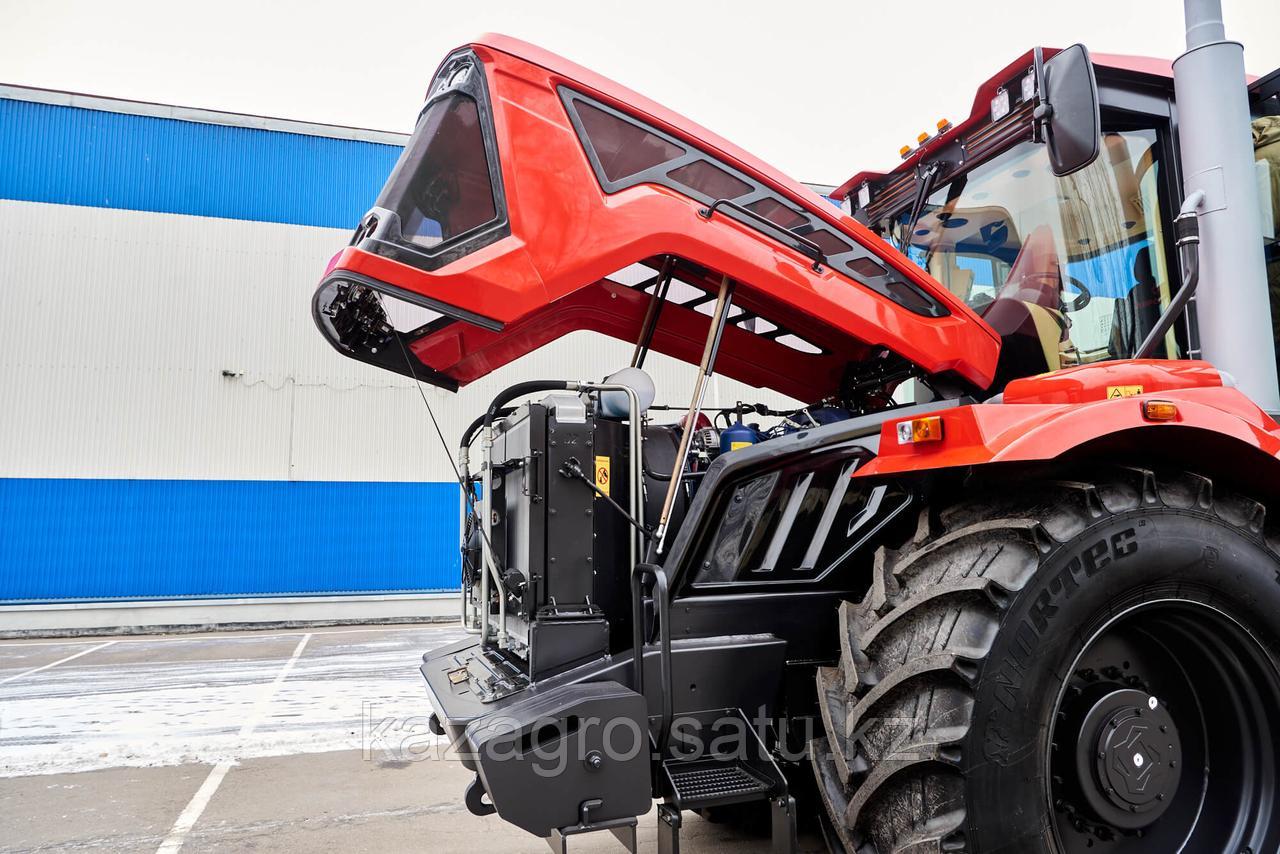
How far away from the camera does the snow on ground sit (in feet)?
18.1

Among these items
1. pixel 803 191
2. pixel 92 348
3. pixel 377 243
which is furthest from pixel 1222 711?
pixel 92 348

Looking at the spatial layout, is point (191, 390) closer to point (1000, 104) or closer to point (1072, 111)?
point (1000, 104)

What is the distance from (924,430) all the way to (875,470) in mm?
197

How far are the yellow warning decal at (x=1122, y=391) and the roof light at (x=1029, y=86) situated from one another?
1139mm

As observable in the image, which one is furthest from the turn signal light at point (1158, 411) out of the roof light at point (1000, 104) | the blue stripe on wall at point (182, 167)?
the blue stripe on wall at point (182, 167)

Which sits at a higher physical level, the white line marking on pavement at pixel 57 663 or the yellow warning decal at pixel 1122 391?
the yellow warning decal at pixel 1122 391

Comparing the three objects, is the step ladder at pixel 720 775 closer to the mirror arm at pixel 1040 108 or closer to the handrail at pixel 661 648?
the handrail at pixel 661 648

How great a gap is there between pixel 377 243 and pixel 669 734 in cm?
175

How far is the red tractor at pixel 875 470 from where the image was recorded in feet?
7.18

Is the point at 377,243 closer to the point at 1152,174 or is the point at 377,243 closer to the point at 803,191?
the point at 803,191

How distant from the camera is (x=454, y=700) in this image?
282cm

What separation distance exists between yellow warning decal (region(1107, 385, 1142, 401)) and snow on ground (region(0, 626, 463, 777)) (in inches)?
186

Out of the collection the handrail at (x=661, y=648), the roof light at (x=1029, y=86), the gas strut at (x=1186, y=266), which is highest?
the roof light at (x=1029, y=86)

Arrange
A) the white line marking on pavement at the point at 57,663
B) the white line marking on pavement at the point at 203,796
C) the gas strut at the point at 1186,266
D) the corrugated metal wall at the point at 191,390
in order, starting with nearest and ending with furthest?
the gas strut at the point at 1186,266 → the white line marking on pavement at the point at 203,796 → the white line marking on pavement at the point at 57,663 → the corrugated metal wall at the point at 191,390
